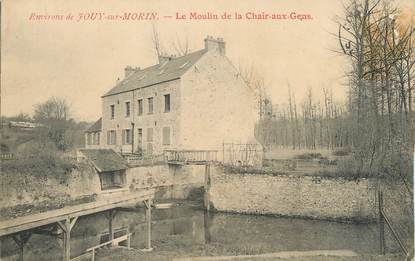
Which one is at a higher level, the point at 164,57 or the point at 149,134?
the point at 164,57

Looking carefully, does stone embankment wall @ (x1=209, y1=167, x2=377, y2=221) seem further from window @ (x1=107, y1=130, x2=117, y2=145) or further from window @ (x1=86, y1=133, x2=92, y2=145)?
window @ (x1=86, y1=133, x2=92, y2=145)

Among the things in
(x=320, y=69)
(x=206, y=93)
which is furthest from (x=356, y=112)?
(x=206, y=93)

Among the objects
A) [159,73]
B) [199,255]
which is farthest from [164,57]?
[199,255]

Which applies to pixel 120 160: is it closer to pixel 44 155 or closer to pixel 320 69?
pixel 44 155

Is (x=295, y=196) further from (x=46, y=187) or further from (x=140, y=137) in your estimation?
(x=140, y=137)

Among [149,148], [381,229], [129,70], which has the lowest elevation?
[381,229]

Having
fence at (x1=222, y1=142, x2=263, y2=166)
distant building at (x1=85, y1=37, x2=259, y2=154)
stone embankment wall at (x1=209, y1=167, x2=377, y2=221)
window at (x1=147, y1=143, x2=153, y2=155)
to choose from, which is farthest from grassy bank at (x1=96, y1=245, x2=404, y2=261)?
window at (x1=147, y1=143, x2=153, y2=155)
